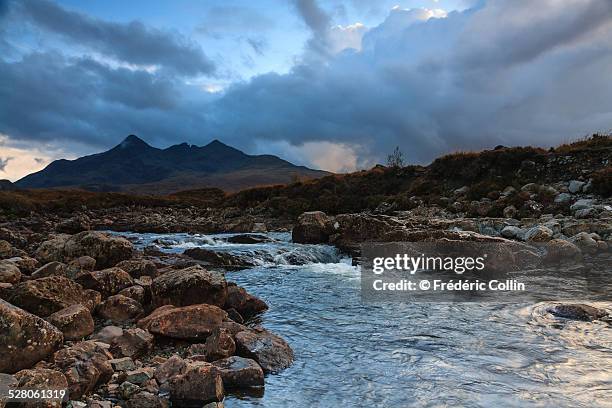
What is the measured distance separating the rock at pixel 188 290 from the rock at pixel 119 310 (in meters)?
0.49

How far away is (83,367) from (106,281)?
4.91 metres

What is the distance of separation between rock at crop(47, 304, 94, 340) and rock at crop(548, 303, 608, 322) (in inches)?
358

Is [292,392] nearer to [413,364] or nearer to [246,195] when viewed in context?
[413,364]

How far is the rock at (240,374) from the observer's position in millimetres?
5809

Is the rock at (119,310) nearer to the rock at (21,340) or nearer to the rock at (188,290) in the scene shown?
→ the rock at (188,290)

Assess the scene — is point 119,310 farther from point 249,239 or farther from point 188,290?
point 249,239

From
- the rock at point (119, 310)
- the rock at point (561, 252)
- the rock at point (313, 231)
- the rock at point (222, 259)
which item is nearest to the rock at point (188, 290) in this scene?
the rock at point (119, 310)

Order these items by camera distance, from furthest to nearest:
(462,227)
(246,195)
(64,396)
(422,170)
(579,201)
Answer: (246,195), (422,170), (579,201), (462,227), (64,396)

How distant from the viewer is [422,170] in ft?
135

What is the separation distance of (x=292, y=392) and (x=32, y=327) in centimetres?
364

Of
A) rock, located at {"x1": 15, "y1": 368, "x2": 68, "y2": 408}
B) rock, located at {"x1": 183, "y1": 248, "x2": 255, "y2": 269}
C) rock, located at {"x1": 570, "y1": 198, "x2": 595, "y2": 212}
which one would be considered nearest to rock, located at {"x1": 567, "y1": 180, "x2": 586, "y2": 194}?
rock, located at {"x1": 570, "y1": 198, "x2": 595, "y2": 212}

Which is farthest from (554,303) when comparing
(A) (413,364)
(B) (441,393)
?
(B) (441,393)

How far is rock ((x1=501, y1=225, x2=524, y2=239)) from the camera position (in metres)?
17.5

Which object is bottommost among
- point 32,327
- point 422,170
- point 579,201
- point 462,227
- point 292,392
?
point 292,392
